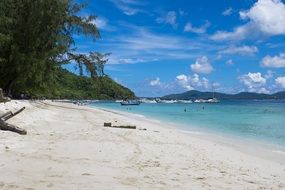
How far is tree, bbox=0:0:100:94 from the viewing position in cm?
4225

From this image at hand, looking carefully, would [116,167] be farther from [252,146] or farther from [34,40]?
[34,40]

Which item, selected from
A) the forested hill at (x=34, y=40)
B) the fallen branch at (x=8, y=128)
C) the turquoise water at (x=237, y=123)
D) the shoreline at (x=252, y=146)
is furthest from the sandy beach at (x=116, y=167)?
the forested hill at (x=34, y=40)

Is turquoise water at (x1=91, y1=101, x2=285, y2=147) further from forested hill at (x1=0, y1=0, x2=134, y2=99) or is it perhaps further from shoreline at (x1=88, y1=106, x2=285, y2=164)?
forested hill at (x1=0, y1=0, x2=134, y2=99)

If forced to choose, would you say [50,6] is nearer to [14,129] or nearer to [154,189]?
[14,129]

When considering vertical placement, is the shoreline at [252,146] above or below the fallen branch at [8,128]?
below

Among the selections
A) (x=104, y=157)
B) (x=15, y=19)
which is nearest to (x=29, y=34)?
(x=15, y=19)

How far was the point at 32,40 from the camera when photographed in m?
43.6

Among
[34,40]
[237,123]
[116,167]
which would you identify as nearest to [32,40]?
[34,40]

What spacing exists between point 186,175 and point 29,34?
118 feet

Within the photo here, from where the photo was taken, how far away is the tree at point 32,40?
42250mm

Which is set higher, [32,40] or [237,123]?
[32,40]

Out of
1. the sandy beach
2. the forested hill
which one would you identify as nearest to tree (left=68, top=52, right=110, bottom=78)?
the forested hill

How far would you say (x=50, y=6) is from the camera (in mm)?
42656

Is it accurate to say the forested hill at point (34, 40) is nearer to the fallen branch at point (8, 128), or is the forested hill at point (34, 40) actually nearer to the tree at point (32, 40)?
the tree at point (32, 40)
